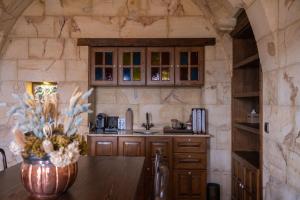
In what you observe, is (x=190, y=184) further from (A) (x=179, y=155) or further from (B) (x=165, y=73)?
(B) (x=165, y=73)

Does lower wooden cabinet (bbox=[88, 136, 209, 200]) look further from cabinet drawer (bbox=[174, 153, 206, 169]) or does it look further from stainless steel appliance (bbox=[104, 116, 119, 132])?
stainless steel appliance (bbox=[104, 116, 119, 132])

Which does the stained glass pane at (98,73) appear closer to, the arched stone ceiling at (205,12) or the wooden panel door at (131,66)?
the wooden panel door at (131,66)

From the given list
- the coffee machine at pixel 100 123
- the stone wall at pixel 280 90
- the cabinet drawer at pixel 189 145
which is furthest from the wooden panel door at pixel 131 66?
the stone wall at pixel 280 90

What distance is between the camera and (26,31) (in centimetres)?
445

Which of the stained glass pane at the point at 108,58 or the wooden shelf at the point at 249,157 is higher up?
the stained glass pane at the point at 108,58

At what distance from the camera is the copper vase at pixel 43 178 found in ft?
5.54

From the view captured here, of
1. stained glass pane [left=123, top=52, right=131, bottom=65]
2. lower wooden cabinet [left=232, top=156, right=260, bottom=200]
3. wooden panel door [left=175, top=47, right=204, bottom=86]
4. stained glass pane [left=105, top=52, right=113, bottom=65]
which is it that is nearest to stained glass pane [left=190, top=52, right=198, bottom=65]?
wooden panel door [left=175, top=47, right=204, bottom=86]

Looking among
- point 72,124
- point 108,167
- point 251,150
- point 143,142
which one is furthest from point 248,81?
point 72,124

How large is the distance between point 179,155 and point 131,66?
4.70 feet

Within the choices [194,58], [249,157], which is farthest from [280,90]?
[194,58]

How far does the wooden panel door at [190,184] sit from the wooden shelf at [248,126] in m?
0.79

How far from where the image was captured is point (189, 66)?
4.32m

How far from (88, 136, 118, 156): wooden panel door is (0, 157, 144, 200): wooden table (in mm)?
1305

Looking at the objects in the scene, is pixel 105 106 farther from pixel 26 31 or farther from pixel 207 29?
pixel 207 29
